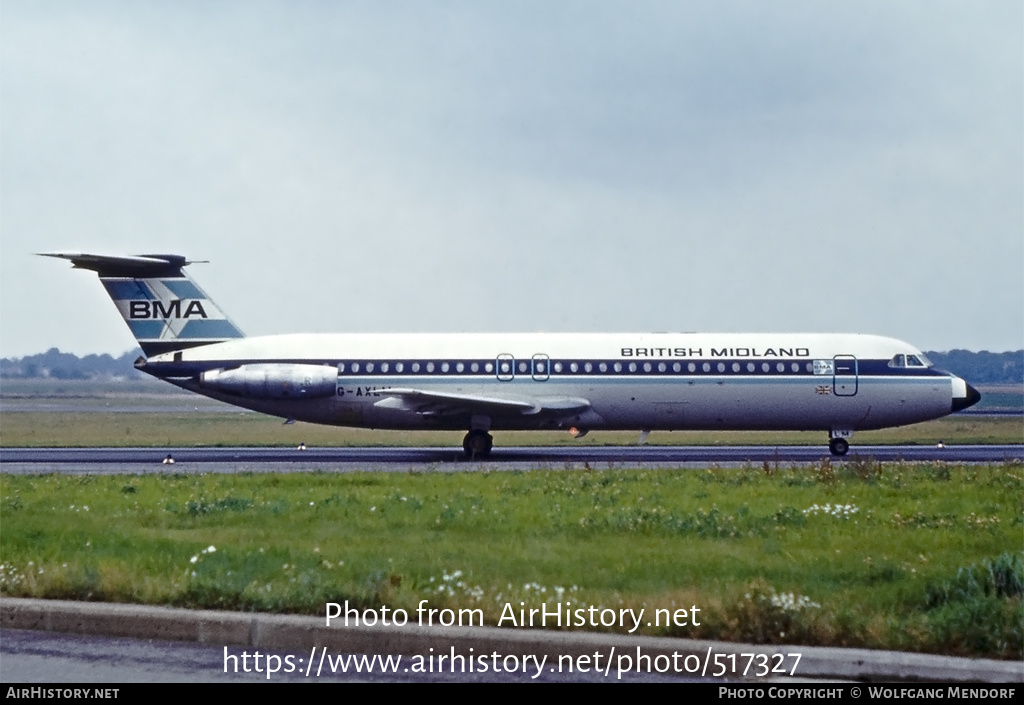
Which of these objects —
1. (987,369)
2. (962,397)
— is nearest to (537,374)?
(962,397)

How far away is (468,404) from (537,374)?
82.5 inches

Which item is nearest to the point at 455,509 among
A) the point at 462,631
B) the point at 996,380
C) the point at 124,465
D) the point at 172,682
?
the point at 462,631

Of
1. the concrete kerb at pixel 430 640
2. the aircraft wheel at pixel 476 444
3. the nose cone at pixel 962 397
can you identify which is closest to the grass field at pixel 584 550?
the concrete kerb at pixel 430 640

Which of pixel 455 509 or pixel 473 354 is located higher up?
pixel 473 354

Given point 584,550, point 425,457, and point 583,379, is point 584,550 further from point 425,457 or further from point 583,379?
point 425,457

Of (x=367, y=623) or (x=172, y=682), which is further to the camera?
(x=367, y=623)

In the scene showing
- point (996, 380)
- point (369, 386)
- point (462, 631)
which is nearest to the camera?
point (462, 631)

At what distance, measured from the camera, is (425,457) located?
27.3 metres

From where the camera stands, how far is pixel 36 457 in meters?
27.5

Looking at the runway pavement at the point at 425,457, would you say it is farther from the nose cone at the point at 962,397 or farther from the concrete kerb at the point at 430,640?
the concrete kerb at the point at 430,640

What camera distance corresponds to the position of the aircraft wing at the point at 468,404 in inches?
1005

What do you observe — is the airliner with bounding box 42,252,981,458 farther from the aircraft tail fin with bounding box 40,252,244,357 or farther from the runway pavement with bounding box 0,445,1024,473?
the runway pavement with bounding box 0,445,1024,473
